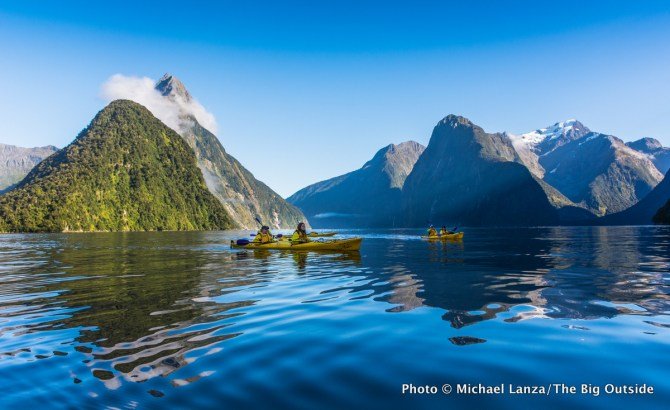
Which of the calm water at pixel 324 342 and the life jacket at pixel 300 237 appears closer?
the calm water at pixel 324 342

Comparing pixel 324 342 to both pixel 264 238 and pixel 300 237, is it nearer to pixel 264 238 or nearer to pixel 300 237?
pixel 300 237

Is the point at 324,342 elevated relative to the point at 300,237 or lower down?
lower down

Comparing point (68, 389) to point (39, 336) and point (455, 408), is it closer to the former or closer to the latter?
point (39, 336)

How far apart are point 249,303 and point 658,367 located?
41.7ft

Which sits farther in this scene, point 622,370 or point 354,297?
point 354,297

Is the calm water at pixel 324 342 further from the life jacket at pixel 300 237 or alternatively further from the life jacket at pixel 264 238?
the life jacket at pixel 264 238

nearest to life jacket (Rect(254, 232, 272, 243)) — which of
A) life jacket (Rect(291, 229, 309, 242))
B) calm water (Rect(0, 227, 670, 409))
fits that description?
life jacket (Rect(291, 229, 309, 242))

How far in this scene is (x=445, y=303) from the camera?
15.8 meters

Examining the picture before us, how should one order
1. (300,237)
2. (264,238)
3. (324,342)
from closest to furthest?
(324,342), (300,237), (264,238)

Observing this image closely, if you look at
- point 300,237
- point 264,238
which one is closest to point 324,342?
point 300,237

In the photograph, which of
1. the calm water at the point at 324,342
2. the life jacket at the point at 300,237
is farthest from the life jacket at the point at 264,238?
the calm water at the point at 324,342

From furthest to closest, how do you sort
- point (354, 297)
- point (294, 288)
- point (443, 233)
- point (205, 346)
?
point (443, 233), point (294, 288), point (354, 297), point (205, 346)

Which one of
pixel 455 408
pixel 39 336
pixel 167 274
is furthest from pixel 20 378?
pixel 167 274

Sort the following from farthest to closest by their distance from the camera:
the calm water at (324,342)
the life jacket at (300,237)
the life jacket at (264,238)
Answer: the life jacket at (264,238) < the life jacket at (300,237) < the calm water at (324,342)
